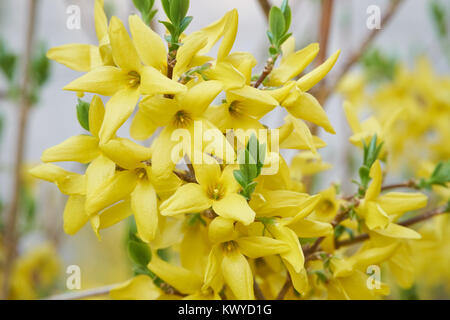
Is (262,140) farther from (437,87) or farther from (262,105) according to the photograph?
(437,87)

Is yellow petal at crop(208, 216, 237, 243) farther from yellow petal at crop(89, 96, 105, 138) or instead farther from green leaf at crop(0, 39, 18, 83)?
green leaf at crop(0, 39, 18, 83)

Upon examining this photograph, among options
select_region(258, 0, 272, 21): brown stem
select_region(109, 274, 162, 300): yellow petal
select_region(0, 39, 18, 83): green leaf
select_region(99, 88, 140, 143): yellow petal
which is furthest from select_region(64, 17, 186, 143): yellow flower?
select_region(0, 39, 18, 83): green leaf

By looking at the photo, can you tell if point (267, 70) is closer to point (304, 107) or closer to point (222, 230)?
point (304, 107)

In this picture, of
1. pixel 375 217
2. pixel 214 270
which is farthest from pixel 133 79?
pixel 375 217

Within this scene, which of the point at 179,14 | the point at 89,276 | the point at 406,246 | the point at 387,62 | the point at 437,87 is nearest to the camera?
the point at 179,14

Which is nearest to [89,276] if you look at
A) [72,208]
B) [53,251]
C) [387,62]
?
[53,251]

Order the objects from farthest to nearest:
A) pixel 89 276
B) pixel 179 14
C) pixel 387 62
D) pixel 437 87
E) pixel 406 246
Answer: pixel 89 276
pixel 387 62
pixel 437 87
pixel 406 246
pixel 179 14
